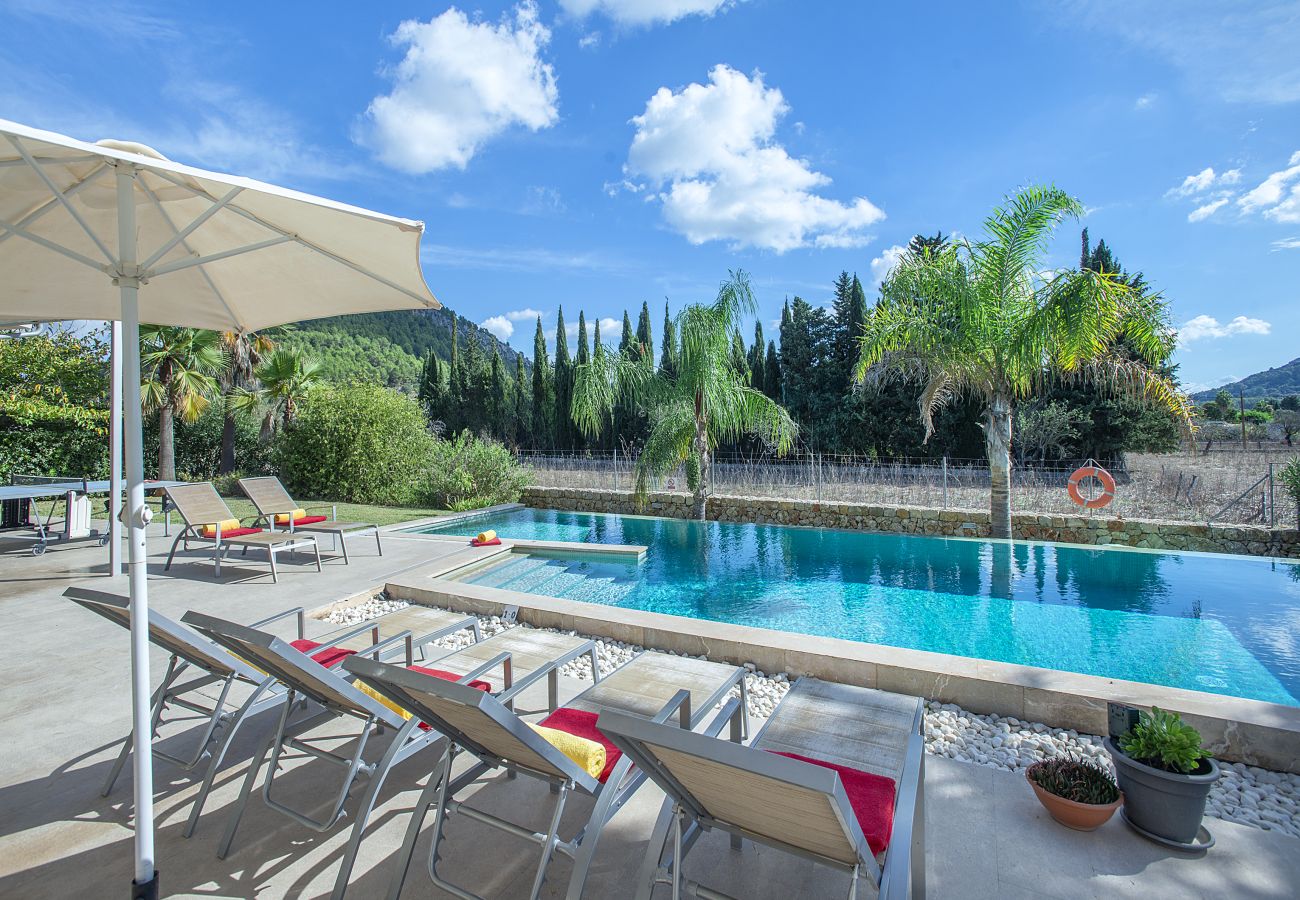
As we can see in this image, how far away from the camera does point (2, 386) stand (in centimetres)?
1084

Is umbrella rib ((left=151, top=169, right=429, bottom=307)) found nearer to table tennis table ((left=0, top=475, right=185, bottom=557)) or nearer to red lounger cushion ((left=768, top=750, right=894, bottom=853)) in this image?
red lounger cushion ((left=768, top=750, right=894, bottom=853))

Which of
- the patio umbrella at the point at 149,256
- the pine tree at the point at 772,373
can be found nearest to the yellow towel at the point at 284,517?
the patio umbrella at the point at 149,256

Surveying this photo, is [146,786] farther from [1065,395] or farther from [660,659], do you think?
[1065,395]

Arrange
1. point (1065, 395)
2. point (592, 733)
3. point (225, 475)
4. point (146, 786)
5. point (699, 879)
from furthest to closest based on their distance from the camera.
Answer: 1. point (1065, 395)
2. point (225, 475)
3. point (592, 733)
4. point (699, 879)
5. point (146, 786)

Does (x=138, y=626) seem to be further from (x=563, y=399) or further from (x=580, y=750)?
(x=563, y=399)

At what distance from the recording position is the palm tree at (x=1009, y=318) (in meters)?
8.12

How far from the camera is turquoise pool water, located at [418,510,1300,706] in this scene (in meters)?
5.04

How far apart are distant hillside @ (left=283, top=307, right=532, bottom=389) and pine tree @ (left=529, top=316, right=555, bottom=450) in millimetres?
6138

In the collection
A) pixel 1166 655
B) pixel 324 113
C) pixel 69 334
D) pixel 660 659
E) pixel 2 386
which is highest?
pixel 324 113

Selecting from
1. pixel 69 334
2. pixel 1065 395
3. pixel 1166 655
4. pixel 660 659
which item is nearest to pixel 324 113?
pixel 69 334

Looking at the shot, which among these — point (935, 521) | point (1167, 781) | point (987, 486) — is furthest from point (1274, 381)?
point (1167, 781)

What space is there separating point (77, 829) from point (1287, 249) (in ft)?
89.1

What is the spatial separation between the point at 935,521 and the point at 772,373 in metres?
16.5

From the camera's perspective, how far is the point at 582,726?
2348 mm
